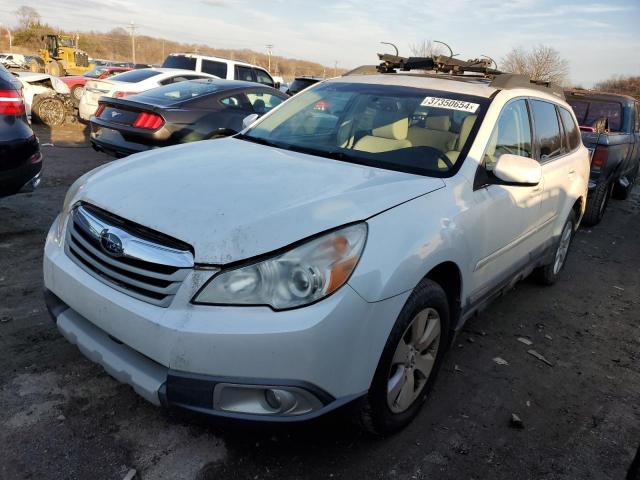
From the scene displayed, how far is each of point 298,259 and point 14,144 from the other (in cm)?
336

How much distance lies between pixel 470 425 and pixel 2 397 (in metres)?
2.37

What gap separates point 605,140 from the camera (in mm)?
6742

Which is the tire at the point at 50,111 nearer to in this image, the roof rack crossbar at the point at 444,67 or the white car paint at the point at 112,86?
the white car paint at the point at 112,86

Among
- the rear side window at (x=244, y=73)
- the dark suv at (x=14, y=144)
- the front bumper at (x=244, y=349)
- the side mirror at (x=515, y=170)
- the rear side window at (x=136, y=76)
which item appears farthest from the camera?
the rear side window at (x=244, y=73)

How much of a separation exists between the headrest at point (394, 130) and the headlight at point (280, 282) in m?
1.47

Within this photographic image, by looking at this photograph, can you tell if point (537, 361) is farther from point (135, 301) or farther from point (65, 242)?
point (65, 242)

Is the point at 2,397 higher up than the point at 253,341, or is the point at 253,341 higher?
the point at 253,341

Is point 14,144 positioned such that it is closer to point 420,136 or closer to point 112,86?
point 420,136

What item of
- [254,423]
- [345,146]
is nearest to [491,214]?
[345,146]

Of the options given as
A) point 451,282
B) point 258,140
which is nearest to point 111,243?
point 258,140

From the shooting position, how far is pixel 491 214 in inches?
112

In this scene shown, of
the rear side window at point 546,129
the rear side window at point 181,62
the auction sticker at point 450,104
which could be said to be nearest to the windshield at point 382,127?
the auction sticker at point 450,104

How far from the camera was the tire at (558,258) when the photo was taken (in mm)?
4605

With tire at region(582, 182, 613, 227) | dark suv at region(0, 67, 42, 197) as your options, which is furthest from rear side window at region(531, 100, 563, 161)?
dark suv at region(0, 67, 42, 197)
